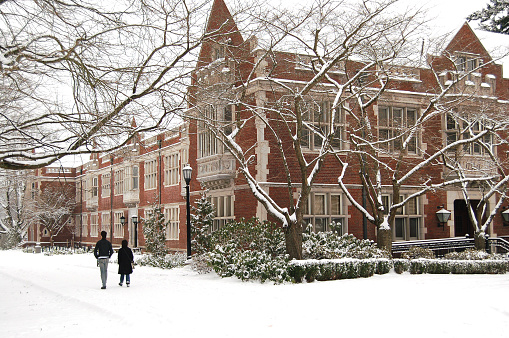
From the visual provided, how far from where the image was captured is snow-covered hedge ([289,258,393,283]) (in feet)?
51.6

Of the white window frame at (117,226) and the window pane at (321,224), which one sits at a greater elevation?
the window pane at (321,224)

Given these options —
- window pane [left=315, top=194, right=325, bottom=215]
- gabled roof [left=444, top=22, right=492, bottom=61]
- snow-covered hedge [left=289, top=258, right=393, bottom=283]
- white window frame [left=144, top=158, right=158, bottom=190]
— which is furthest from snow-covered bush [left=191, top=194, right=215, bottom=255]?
white window frame [left=144, top=158, right=158, bottom=190]

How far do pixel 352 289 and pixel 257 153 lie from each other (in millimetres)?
8278

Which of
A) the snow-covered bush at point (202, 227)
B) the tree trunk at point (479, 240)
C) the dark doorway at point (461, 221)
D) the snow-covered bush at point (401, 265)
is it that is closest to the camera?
the snow-covered bush at point (401, 265)

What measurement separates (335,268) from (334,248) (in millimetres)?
1857

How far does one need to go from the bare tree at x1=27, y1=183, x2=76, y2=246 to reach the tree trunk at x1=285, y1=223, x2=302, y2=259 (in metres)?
33.2

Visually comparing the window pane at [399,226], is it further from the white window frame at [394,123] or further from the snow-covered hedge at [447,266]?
the snow-covered hedge at [447,266]

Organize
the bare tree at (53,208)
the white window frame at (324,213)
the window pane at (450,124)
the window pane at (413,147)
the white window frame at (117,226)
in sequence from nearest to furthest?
the white window frame at (324,213), the window pane at (413,147), the window pane at (450,124), the white window frame at (117,226), the bare tree at (53,208)

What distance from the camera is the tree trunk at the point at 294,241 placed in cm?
1695

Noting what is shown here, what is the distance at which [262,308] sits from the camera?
35.9 feet

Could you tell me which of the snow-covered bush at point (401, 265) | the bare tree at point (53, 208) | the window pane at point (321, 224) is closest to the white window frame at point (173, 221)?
the window pane at point (321, 224)

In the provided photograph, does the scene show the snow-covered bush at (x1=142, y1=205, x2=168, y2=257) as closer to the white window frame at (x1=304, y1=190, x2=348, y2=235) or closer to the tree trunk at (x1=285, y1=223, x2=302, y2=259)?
the white window frame at (x1=304, y1=190, x2=348, y2=235)

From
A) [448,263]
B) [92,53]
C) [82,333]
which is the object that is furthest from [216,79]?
A: [82,333]

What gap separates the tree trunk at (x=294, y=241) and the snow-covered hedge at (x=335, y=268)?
91 cm
